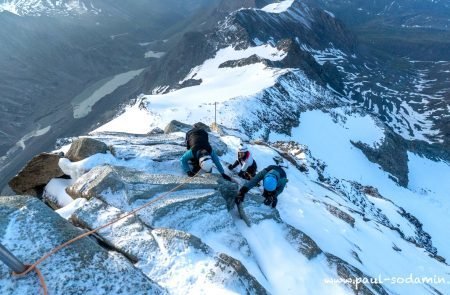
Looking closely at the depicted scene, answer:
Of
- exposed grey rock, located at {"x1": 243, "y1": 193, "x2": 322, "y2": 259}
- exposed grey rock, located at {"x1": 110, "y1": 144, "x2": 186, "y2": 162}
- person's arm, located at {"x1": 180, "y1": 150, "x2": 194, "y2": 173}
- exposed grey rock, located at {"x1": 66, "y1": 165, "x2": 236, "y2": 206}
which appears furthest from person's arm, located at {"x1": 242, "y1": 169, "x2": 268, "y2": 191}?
exposed grey rock, located at {"x1": 110, "y1": 144, "x2": 186, "y2": 162}

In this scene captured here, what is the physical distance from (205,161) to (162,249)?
437 centimetres

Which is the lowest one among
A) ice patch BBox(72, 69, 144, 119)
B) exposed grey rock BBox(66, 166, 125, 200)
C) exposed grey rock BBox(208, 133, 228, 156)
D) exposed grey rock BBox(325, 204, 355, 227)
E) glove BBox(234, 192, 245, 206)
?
ice patch BBox(72, 69, 144, 119)

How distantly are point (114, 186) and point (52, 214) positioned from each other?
250 cm

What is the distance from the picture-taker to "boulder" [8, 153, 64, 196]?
1359 centimetres

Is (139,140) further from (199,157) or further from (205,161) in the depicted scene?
(205,161)

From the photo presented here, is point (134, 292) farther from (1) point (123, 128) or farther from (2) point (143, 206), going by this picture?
(1) point (123, 128)

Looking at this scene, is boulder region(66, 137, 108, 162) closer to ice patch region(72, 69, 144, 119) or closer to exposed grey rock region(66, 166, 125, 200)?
exposed grey rock region(66, 166, 125, 200)

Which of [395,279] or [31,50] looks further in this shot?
[31,50]

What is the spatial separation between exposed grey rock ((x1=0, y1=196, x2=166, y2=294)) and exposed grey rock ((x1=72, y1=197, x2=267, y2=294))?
610 mm

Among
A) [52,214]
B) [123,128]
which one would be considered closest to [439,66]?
[123,128]

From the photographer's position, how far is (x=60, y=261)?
26.7ft

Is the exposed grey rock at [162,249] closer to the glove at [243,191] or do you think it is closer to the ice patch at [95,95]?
the glove at [243,191]

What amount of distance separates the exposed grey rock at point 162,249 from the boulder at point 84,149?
3642mm

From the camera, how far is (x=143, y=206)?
10867 mm
